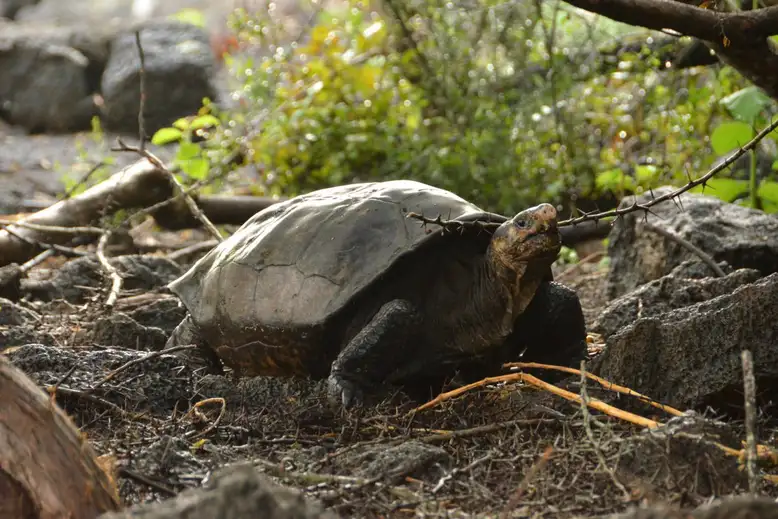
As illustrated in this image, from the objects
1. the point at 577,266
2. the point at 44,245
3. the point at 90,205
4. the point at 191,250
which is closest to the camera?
the point at 44,245

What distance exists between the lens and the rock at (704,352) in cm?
310

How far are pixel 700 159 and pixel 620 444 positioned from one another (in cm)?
488

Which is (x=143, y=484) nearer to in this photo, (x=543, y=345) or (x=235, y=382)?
(x=235, y=382)

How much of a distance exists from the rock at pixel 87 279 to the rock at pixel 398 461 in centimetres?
315

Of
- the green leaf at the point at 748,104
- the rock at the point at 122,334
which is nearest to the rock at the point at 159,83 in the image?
the rock at the point at 122,334

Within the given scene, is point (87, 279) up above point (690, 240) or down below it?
below

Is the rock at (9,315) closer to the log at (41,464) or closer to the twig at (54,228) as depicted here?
the twig at (54,228)

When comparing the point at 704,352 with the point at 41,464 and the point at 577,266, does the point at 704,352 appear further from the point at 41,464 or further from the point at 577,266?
the point at 577,266

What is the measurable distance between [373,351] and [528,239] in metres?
0.68

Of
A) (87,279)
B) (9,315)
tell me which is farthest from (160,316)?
(87,279)

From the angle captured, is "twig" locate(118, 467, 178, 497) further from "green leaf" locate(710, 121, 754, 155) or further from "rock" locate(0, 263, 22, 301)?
"green leaf" locate(710, 121, 754, 155)

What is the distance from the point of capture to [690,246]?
4.78 metres

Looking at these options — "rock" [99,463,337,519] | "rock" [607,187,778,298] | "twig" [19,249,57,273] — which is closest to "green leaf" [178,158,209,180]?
"twig" [19,249,57,273]

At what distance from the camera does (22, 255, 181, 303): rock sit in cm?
557
